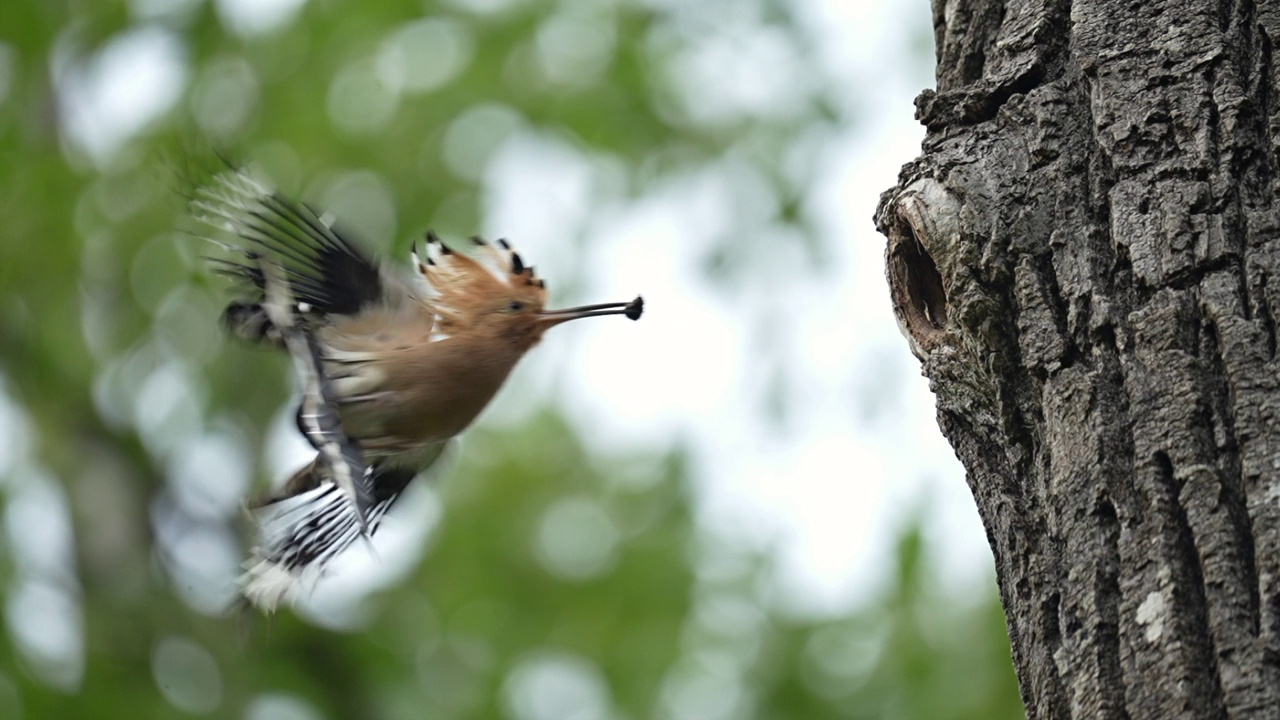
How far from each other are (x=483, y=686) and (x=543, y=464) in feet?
5.23

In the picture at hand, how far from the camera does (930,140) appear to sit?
2.19 metres

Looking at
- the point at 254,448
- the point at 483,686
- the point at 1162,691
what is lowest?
the point at 1162,691

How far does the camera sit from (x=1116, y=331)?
1874 millimetres

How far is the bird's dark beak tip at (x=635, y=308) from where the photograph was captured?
271 centimetres

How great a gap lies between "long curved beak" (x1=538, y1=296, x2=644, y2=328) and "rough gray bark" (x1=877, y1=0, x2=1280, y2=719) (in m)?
0.68

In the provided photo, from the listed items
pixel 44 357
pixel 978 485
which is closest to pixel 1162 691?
pixel 978 485

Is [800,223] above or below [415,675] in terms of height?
above

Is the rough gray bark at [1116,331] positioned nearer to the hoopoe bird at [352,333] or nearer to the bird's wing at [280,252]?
the hoopoe bird at [352,333]

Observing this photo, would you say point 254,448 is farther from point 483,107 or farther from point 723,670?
point 723,670

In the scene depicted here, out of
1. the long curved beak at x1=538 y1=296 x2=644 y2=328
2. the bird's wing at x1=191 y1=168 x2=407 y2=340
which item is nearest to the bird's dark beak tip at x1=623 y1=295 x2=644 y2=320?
the long curved beak at x1=538 y1=296 x2=644 y2=328

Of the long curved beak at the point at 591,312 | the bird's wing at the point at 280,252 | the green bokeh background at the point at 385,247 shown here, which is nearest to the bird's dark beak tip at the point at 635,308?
the long curved beak at the point at 591,312

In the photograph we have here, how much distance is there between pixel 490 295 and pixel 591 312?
234 millimetres

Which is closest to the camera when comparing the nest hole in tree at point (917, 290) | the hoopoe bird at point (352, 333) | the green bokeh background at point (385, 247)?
the nest hole in tree at point (917, 290)

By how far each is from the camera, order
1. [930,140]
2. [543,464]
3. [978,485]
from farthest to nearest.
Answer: [543,464]
[930,140]
[978,485]
